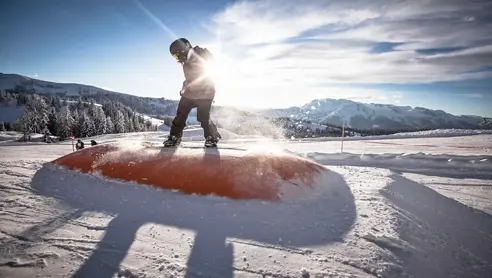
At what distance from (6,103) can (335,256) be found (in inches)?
6473

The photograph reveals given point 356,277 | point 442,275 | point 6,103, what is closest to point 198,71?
point 356,277

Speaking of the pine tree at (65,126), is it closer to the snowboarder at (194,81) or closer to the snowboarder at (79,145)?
the snowboarder at (79,145)

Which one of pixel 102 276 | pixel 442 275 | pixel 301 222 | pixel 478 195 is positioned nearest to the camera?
pixel 102 276

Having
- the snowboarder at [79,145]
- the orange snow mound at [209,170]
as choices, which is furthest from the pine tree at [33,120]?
the orange snow mound at [209,170]

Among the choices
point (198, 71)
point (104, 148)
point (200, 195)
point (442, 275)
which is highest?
point (198, 71)

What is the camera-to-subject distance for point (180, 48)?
17.1 ft

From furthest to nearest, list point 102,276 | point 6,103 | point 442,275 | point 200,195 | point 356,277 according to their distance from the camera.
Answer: point 6,103 → point 200,195 → point 442,275 → point 356,277 → point 102,276

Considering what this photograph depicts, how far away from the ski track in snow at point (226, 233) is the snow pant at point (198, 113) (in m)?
1.82

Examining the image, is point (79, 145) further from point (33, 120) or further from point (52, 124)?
point (52, 124)

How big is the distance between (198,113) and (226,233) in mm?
3203

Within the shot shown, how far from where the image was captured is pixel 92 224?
9.61 ft

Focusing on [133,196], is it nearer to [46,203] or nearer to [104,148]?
[46,203]

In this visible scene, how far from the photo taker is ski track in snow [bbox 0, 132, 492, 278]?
224cm

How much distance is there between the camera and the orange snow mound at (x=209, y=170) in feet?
12.5
